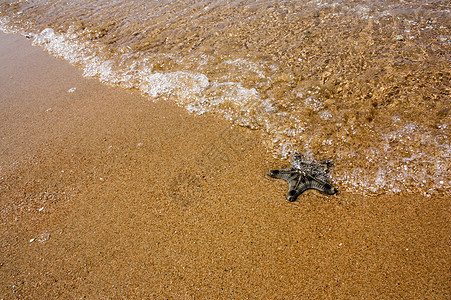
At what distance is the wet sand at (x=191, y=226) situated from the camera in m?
2.99

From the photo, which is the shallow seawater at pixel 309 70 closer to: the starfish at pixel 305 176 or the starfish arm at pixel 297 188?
the starfish at pixel 305 176

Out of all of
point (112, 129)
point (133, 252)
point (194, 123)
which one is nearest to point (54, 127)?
point (112, 129)

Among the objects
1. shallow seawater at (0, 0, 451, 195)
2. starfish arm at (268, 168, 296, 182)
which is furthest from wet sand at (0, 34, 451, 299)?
shallow seawater at (0, 0, 451, 195)

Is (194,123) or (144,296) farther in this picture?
(194,123)

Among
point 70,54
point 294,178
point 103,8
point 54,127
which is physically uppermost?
Answer: point 103,8

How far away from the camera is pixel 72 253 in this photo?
11.8 ft

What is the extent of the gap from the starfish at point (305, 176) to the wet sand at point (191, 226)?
13 centimetres

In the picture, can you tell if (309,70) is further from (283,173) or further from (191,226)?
(191,226)

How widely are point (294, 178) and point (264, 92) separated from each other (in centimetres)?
253

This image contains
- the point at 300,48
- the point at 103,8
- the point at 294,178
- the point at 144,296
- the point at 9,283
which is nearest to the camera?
the point at 144,296

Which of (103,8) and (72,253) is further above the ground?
(103,8)

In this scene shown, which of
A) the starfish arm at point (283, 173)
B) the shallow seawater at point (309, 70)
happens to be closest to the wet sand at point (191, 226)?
the starfish arm at point (283, 173)

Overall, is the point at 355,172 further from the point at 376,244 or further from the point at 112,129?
the point at 112,129

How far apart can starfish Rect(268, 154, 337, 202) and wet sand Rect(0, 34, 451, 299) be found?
0.13 meters
